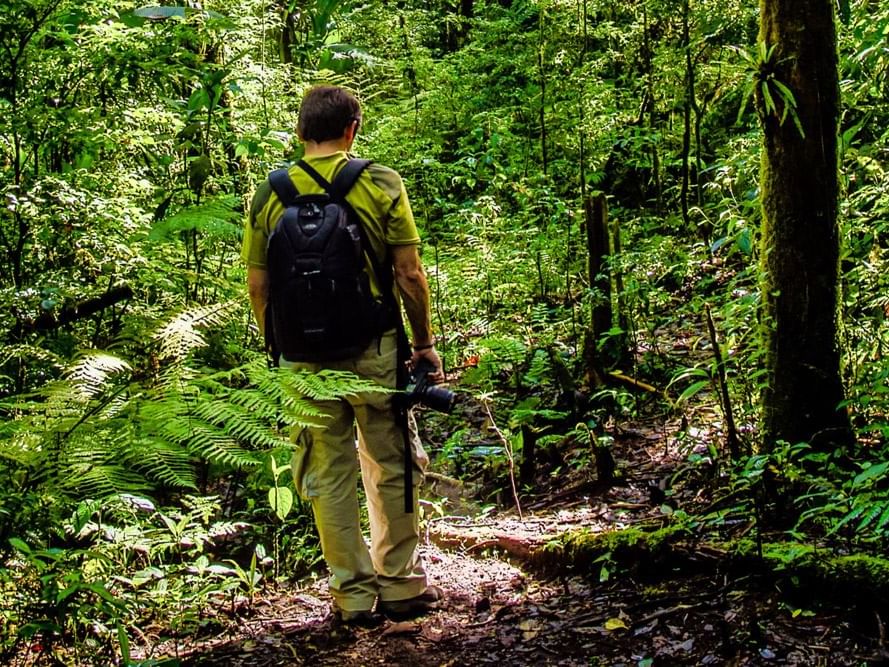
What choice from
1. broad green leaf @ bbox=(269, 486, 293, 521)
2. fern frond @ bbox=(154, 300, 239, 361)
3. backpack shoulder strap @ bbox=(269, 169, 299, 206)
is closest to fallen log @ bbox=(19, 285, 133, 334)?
fern frond @ bbox=(154, 300, 239, 361)

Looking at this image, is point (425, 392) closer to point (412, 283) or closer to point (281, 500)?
point (412, 283)

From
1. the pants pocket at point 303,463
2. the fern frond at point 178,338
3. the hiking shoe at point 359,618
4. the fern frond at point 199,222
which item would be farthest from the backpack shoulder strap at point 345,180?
the hiking shoe at point 359,618

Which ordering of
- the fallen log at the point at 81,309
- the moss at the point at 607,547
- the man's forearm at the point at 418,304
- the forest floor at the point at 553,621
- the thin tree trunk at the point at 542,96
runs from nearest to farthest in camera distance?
the forest floor at the point at 553,621, the moss at the point at 607,547, the man's forearm at the point at 418,304, the fallen log at the point at 81,309, the thin tree trunk at the point at 542,96

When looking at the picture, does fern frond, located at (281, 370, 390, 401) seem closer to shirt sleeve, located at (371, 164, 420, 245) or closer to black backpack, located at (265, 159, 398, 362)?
black backpack, located at (265, 159, 398, 362)

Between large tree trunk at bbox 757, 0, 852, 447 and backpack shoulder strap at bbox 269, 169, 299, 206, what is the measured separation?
231 centimetres

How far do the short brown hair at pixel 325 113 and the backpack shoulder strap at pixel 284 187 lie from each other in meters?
0.22

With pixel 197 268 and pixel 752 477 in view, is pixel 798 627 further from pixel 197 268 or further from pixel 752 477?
pixel 197 268

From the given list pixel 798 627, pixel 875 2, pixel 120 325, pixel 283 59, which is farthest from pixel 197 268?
pixel 283 59

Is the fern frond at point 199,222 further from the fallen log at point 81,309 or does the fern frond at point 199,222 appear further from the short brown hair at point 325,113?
the short brown hair at point 325,113

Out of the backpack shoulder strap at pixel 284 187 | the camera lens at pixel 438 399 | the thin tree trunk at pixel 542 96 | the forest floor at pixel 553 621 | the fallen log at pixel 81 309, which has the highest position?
the thin tree trunk at pixel 542 96

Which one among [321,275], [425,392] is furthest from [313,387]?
[425,392]

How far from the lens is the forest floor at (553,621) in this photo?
279 centimetres

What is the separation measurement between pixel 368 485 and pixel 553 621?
45.7 inches

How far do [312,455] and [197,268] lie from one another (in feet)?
8.03
